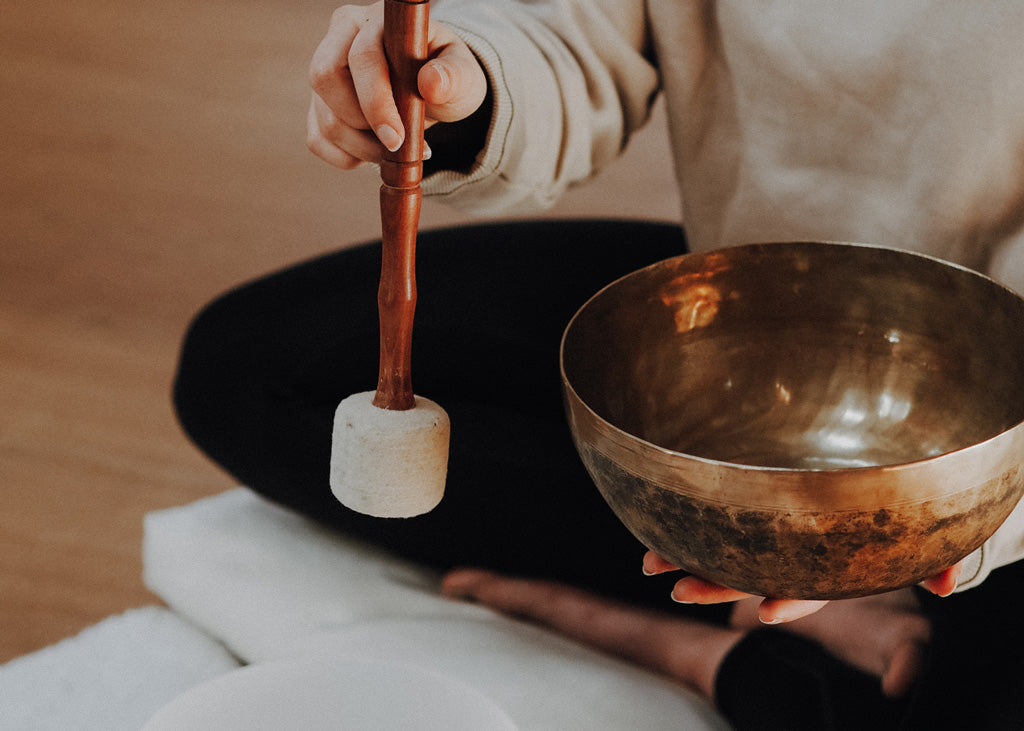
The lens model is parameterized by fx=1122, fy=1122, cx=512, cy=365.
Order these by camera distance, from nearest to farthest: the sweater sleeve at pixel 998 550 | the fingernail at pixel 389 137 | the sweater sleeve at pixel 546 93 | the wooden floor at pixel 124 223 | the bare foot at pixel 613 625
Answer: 1. the fingernail at pixel 389 137
2. the sweater sleeve at pixel 998 550
3. the sweater sleeve at pixel 546 93
4. the bare foot at pixel 613 625
5. the wooden floor at pixel 124 223

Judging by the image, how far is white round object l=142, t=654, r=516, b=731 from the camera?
0.62 metres

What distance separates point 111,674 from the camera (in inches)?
35.3

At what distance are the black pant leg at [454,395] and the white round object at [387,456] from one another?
37cm

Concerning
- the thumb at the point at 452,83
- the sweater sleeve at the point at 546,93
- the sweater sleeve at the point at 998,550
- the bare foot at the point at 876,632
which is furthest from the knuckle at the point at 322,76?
the bare foot at the point at 876,632

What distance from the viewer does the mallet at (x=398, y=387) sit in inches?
21.3

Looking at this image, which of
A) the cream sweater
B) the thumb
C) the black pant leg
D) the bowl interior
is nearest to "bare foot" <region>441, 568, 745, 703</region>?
the black pant leg

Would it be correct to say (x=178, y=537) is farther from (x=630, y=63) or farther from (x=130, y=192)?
(x=130, y=192)

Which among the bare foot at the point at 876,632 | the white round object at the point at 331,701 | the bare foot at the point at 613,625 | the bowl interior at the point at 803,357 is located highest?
the bowl interior at the point at 803,357

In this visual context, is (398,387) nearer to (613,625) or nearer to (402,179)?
(402,179)

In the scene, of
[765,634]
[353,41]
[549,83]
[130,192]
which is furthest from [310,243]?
[353,41]

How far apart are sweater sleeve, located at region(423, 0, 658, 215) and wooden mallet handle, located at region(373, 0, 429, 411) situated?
0.22m

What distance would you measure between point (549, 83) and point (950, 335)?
359 mm

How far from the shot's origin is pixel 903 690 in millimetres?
854

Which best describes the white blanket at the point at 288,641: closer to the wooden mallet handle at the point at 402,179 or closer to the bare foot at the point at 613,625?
the bare foot at the point at 613,625
